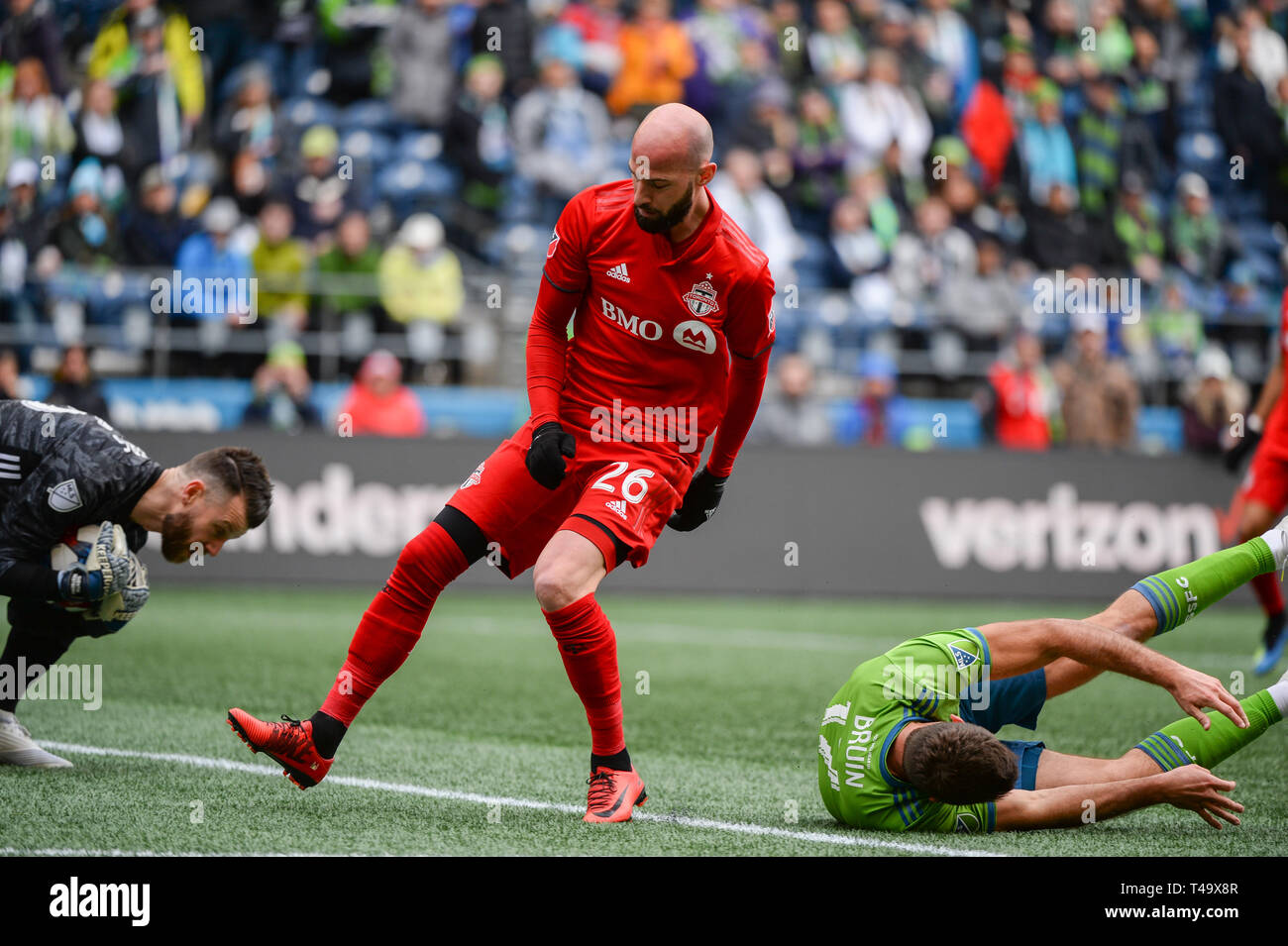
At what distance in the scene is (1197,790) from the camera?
191 inches

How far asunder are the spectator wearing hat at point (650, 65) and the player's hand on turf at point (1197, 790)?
1289 centimetres

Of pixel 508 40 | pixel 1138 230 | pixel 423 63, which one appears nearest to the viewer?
pixel 423 63

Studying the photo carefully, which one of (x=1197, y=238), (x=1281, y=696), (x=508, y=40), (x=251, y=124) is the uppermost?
(x=508, y=40)

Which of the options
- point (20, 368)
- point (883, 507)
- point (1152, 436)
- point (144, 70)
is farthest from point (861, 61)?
point (20, 368)

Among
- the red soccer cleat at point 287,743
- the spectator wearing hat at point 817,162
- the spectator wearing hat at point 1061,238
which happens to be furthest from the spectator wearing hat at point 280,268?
the red soccer cleat at point 287,743

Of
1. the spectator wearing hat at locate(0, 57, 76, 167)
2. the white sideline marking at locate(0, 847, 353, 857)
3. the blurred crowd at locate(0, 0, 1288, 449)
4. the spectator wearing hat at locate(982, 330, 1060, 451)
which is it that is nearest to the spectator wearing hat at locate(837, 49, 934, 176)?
the blurred crowd at locate(0, 0, 1288, 449)

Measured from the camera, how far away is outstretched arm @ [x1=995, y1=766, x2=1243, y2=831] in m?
4.84

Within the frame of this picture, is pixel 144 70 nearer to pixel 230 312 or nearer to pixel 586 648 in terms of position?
pixel 230 312

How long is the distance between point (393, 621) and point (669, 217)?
1690mm

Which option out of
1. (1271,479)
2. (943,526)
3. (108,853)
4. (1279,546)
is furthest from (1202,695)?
(943,526)

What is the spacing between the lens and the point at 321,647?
9883 mm

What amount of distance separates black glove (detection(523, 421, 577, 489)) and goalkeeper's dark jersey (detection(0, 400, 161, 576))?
4.67 feet

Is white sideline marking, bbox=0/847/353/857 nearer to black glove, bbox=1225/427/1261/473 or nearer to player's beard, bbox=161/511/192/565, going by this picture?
player's beard, bbox=161/511/192/565

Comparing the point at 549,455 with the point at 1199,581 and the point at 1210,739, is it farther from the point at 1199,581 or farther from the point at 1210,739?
the point at 1210,739
